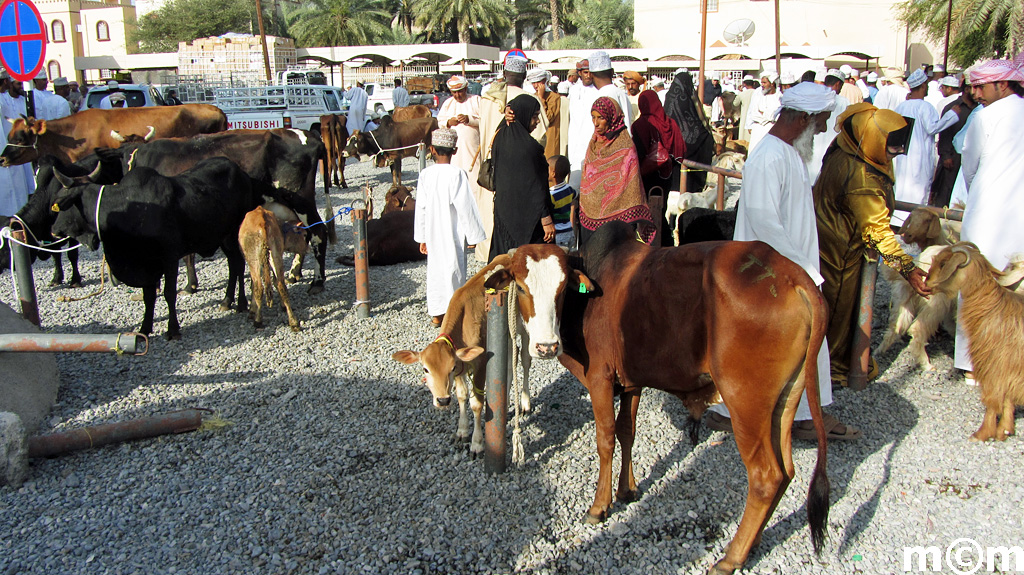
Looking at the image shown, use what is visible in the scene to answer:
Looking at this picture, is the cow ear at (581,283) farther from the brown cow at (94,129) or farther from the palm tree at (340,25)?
the palm tree at (340,25)

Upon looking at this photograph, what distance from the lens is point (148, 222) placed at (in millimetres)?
6012

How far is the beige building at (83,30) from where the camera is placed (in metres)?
52.2

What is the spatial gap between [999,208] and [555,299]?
3535mm

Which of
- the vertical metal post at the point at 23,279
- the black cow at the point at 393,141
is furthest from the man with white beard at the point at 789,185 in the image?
the black cow at the point at 393,141

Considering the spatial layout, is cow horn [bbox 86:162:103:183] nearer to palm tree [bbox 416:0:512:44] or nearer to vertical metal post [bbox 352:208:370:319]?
vertical metal post [bbox 352:208:370:319]

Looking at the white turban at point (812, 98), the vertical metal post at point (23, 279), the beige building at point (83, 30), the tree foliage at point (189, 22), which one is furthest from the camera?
the beige building at point (83, 30)

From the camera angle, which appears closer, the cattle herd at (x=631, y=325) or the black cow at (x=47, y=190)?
the cattle herd at (x=631, y=325)

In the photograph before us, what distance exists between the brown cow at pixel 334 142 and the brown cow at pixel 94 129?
2.40 meters

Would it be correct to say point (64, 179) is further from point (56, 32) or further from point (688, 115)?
point (56, 32)

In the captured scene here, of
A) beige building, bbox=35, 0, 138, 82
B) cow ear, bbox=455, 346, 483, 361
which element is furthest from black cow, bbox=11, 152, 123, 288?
beige building, bbox=35, 0, 138, 82

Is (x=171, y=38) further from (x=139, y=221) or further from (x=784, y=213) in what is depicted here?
(x=784, y=213)

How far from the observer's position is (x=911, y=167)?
324 inches

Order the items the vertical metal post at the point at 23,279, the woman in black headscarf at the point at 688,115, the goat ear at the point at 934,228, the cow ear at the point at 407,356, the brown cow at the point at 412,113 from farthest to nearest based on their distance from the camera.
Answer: the brown cow at the point at 412,113 < the woman in black headscarf at the point at 688,115 < the vertical metal post at the point at 23,279 < the goat ear at the point at 934,228 < the cow ear at the point at 407,356

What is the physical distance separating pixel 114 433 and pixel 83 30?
208 ft
